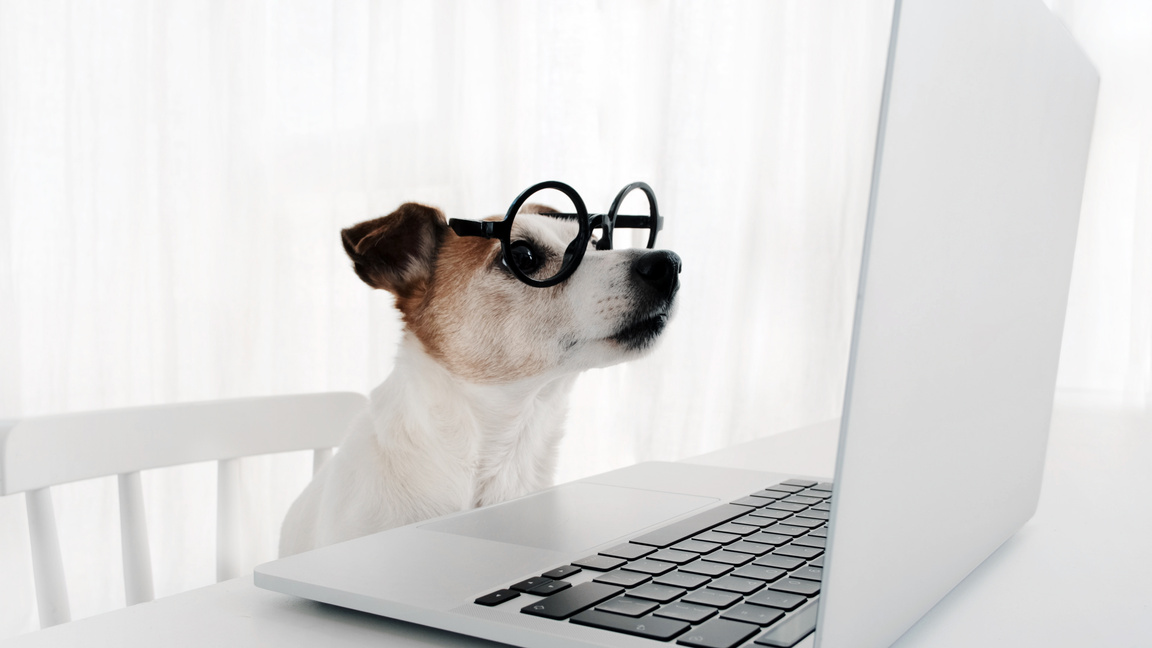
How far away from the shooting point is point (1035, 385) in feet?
1.68

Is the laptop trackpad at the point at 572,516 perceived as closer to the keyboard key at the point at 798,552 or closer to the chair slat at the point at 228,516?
the keyboard key at the point at 798,552

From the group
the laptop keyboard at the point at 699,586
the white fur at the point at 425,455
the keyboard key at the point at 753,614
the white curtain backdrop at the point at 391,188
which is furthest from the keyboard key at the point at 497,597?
the white curtain backdrop at the point at 391,188

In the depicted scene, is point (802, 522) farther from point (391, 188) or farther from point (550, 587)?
point (391, 188)

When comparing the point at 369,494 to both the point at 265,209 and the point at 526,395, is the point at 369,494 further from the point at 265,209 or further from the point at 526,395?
the point at 265,209

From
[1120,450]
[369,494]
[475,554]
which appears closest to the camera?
[475,554]

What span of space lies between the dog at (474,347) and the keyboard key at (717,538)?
1.25 feet

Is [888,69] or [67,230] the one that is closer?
[888,69]

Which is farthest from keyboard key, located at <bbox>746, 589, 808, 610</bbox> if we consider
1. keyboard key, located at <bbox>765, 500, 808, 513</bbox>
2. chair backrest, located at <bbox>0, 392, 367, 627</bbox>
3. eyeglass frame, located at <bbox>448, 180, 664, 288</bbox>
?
chair backrest, located at <bbox>0, 392, 367, 627</bbox>

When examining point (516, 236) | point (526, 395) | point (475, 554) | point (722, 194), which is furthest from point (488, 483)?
point (722, 194)

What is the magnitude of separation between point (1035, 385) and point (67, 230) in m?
1.94

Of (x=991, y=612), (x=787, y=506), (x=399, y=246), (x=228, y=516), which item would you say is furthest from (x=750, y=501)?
(x=228, y=516)

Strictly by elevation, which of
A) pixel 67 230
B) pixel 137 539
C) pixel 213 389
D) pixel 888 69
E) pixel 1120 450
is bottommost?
pixel 213 389

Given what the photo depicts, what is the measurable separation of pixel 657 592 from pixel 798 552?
135mm

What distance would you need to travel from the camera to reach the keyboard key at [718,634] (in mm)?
340
